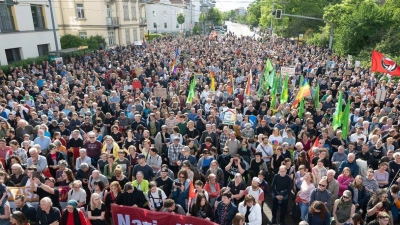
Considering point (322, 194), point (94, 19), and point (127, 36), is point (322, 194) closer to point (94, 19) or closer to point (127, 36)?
point (94, 19)

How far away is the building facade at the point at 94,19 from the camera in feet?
135

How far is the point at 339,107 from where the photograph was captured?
9969 millimetres

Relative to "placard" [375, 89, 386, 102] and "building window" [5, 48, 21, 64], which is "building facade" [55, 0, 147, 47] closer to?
"building window" [5, 48, 21, 64]

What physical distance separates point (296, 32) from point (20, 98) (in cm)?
4298

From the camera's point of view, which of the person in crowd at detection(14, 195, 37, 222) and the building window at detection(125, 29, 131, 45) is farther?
the building window at detection(125, 29, 131, 45)

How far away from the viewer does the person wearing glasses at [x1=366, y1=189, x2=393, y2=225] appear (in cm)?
592

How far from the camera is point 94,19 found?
41750 millimetres

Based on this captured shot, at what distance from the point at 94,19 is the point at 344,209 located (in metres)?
41.0

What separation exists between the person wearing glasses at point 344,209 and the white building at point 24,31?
25.5 metres

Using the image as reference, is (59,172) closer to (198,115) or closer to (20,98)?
(198,115)

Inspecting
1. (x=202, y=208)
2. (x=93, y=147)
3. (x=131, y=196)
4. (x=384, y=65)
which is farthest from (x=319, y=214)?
(x=384, y=65)

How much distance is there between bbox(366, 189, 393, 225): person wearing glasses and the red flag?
8.55 metres

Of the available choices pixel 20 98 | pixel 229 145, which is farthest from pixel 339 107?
pixel 20 98

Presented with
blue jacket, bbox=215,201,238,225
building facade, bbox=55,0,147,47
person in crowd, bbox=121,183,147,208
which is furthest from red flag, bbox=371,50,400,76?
building facade, bbox=55,0,147,47
